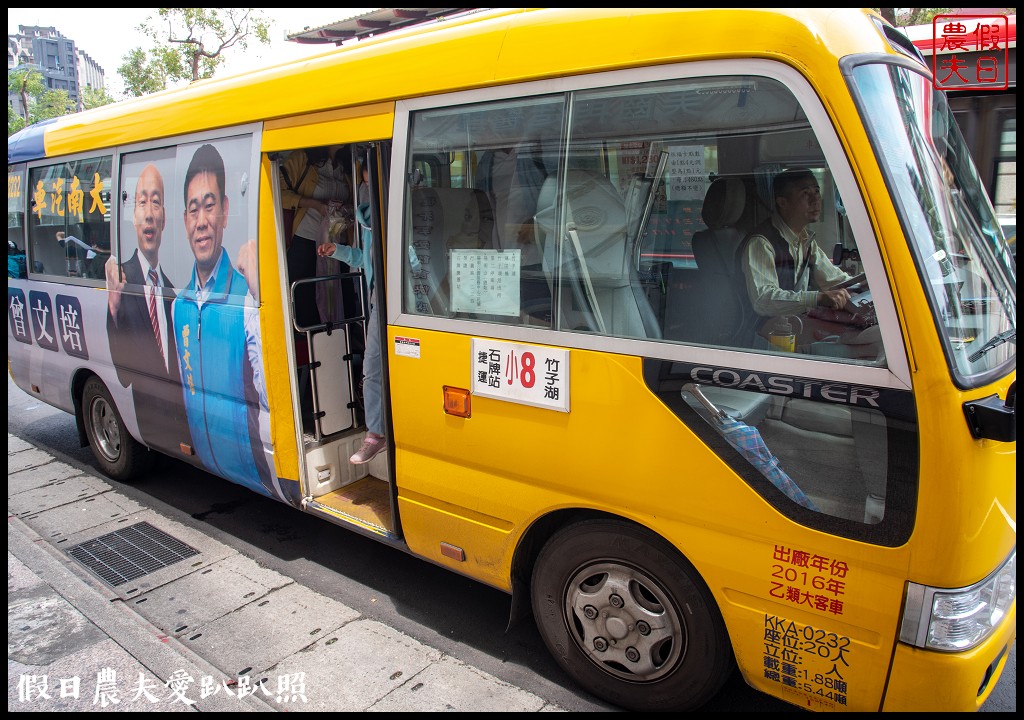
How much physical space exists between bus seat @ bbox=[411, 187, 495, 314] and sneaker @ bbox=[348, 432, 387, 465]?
1.37 metres

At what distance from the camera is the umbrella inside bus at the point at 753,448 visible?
92.4 inches

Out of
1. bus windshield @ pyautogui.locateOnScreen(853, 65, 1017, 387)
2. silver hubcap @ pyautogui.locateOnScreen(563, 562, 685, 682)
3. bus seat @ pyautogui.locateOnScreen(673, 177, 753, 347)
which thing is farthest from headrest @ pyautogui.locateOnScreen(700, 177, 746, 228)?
silver hubcap @ pyautogui.locateOnScreen(563, 562, 685, 682)

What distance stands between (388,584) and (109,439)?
319cm

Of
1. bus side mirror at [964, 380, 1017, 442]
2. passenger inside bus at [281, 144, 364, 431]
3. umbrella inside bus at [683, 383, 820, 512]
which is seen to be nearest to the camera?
bus side mirror at [964, 380, 1017, 442]

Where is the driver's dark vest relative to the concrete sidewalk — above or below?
above

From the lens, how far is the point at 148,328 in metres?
4.85

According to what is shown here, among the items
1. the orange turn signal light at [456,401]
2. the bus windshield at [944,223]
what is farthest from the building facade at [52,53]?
the bus windshield at [944,223]

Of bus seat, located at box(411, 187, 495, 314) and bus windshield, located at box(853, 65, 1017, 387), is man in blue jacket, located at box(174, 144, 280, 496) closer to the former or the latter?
bus seat, located at box(411, 187, 495, 314)

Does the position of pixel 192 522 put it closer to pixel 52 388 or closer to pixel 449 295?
pixel 52 388

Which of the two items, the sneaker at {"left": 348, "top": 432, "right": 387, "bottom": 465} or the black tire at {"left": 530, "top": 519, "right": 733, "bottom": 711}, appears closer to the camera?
the black tire at {"left": 530, "top": 519, "right": 733, "bottom": 711}

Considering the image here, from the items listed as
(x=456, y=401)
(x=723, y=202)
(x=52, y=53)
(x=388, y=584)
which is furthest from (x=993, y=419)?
(x=52, y=53)

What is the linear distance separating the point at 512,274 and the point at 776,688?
1825mm

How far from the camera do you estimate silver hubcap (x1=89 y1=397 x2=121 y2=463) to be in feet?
18.7

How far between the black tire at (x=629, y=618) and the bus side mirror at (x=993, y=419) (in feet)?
3.46
